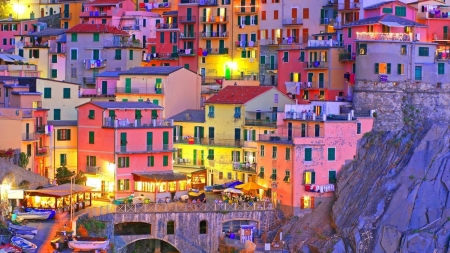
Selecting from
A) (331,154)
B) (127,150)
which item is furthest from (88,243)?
(331,154)

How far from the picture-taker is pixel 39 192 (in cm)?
9388

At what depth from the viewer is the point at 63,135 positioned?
10525cm

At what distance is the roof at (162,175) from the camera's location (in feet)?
331

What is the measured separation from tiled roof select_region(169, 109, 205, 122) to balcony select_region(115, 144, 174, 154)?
804cm

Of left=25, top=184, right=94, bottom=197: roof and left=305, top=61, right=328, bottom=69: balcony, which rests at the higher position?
left=305, top=61, right=328, bottom=69: balcony

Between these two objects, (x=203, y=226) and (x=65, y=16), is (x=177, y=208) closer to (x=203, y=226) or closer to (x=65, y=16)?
(x=203, y=226)

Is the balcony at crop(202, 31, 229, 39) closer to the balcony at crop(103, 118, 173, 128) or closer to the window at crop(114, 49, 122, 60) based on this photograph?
the window at crop(114, 49, 122, 60)

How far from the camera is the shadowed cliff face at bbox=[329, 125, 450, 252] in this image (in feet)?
308

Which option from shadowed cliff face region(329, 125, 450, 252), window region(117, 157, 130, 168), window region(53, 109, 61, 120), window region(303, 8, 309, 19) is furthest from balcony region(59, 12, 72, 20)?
shadowed cliff face region(329, 125, 450, 252)

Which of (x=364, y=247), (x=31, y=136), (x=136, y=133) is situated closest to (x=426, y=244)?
(x=364, y=247)

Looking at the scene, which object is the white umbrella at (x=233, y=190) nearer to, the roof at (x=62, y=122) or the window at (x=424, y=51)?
the roof at (x=62, y=122)

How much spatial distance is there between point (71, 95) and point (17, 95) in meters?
5.60

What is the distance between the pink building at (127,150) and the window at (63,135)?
164 cm

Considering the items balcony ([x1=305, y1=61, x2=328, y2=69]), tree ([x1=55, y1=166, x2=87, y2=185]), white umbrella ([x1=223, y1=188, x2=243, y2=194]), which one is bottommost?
white umbrella ([x1=223, y1=188, x2=243, y2=194])
